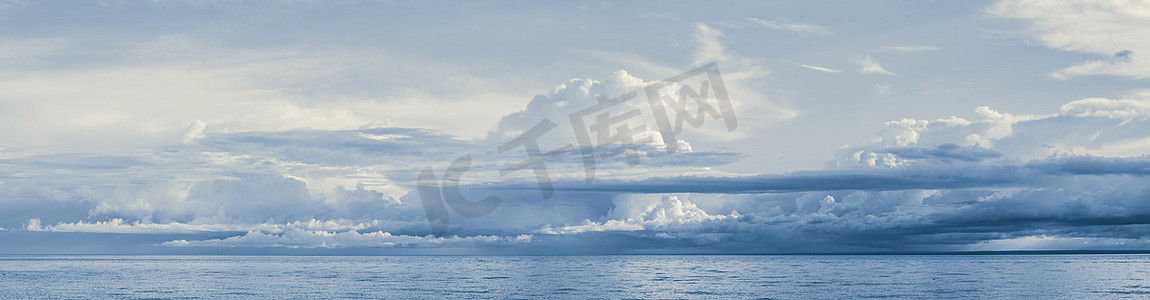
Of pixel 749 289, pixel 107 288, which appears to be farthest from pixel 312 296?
pixel 749 289

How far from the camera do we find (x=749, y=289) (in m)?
170


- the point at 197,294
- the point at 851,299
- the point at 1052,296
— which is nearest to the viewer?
the point at 851,299

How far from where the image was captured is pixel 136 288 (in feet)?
596

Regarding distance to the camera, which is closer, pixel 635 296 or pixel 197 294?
pixel 635 296

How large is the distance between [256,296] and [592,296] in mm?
58873

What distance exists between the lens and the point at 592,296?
486ft

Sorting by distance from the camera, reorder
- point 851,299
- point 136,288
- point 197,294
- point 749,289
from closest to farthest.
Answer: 1. point 851,299
2. point 197,294
3. point 749,289
4. point 136,288

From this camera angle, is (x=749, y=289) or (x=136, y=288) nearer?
(x=749, y=289)

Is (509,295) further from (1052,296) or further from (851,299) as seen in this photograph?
(1052,296)

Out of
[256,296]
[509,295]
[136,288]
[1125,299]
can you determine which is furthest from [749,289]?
[136,288]

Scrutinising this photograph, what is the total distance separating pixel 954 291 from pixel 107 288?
17018cm

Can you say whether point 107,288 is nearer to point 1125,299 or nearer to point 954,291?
point 954,291

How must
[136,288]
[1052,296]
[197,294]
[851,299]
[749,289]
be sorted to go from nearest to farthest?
[851,299]
[1052,296]
[197,294]
[749,289]
[136,288]

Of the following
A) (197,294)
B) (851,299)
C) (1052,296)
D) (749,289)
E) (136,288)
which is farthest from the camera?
(136,288)
